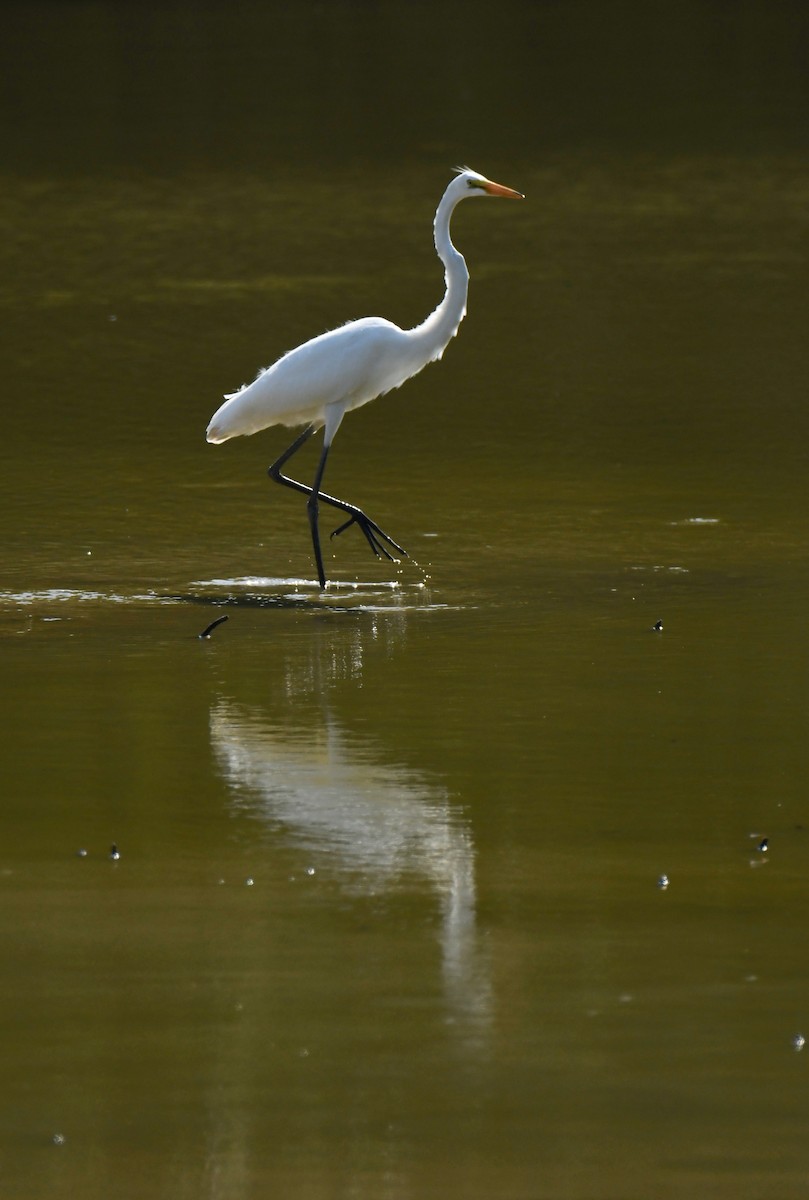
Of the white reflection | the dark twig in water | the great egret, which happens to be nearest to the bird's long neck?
the great egret

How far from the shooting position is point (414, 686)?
665cm

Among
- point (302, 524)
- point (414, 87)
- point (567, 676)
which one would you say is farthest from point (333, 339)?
point (414, 87)

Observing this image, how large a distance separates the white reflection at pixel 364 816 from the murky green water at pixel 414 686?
2cm

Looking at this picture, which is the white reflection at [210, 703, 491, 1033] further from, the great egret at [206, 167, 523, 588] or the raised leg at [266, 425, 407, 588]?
the great egret at [206, 167, 523, 588]

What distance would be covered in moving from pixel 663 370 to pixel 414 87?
782cm

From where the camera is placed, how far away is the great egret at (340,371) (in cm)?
919

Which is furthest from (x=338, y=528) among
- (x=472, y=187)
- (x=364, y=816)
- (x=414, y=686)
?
(x=364, y=816)

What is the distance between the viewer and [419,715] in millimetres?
6289

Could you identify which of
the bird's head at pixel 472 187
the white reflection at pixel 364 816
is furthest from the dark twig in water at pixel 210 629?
the bird's head at pixel 472 187

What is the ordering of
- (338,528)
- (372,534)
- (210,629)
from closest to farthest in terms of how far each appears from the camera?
(210,629)
(372,534)
(338,528)

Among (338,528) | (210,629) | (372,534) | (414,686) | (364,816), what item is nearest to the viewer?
(364,816)

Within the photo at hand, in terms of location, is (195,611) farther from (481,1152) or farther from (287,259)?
(287,259)

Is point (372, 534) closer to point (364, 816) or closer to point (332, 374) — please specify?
point (332, 374)

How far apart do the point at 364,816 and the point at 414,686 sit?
1418 mm
